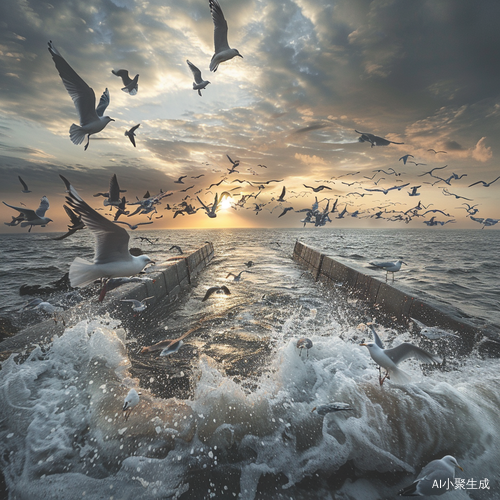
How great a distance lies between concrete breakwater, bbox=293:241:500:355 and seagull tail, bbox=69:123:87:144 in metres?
7.70

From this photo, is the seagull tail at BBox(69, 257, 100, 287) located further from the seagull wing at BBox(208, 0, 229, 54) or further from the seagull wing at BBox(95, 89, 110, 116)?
the seagull wing at BBox(208, 0, 229, 54)

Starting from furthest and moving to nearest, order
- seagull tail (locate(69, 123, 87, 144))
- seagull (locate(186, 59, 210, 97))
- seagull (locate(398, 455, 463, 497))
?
1. seagull (locate(186, 59, 210, 97))
2. seagull tail (locate(69, 123, 87, 144))
3. seagull (locate(398, 455, 463, 497))

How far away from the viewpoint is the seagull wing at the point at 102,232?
106 inches

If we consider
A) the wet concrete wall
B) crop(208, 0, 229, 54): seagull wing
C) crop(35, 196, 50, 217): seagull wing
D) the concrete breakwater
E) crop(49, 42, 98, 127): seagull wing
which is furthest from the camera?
crop(35, 196, 50, 217): seagull wing

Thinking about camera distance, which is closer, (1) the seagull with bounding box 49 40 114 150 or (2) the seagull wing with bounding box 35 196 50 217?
(1) the seagull with bounding box 49 40 114 150

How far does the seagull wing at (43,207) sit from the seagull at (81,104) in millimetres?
2255

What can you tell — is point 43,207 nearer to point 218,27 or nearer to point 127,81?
point 127,81

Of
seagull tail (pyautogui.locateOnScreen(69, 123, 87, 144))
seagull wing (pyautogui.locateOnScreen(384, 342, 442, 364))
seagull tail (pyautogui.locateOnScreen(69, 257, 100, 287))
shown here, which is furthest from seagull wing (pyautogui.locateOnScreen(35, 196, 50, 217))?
seagull wing (pyautogui.locateOnScreen(384, 342, 442, 364))

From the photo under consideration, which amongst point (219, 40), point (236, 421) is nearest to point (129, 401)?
point (236, 421)

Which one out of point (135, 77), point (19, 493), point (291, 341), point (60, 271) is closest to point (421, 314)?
point (291, 341)

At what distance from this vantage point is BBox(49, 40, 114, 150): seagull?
3582 millimetres

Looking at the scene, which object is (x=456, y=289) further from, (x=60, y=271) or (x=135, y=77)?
(x=60, y=271)

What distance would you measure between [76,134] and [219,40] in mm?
3118

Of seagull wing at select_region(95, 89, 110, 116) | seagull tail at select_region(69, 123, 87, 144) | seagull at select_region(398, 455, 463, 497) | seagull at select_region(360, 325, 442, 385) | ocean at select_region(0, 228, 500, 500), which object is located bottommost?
ocean at select_region(0, 228, 500, 500)
